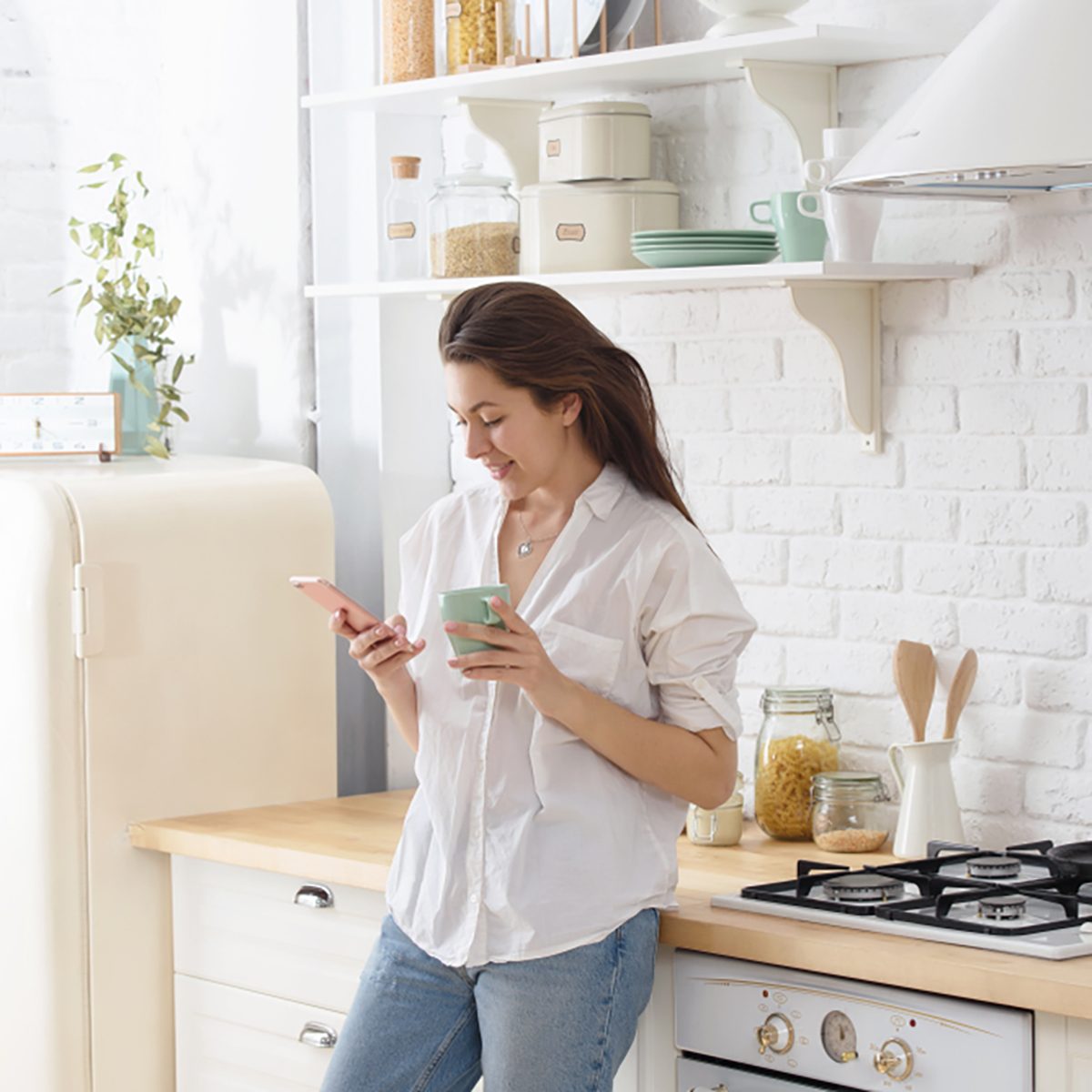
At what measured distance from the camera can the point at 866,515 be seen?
3.04 metres

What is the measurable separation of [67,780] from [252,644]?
1.37 feet

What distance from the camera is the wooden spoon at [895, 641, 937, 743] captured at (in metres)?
2.92

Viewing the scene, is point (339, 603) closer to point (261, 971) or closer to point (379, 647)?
point (379, 647)

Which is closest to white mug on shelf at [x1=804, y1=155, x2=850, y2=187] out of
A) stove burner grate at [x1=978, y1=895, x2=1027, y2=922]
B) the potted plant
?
stove burner grate at [x1=978, y1=895, x2=1027, y2=922]

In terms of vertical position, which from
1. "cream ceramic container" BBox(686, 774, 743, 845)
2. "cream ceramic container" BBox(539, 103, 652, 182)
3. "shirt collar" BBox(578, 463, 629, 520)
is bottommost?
"cream ceramic container" BBox(686, 774, 743, 845)

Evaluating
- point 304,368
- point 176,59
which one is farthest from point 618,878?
point 176,59

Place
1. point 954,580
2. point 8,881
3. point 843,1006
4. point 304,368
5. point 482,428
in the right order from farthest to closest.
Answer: point 304,368, point 8,881, point 954,580, point 482,428, point 843,1006

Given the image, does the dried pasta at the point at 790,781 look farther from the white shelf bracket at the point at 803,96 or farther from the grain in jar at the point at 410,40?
the grain in jar at the point at 410,40

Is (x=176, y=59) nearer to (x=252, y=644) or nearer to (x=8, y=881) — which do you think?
(x=252, y=644)

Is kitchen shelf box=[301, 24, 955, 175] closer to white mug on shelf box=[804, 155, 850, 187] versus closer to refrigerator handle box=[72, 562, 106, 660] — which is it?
white mug on shelf box=[804, 155, 850, 187]

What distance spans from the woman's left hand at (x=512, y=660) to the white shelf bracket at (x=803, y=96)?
103 centimetres

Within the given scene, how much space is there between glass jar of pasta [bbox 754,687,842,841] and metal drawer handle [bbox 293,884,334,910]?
681 millimetres

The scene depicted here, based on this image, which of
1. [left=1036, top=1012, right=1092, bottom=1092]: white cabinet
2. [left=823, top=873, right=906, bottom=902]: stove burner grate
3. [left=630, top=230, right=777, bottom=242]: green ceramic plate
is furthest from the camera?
[left=630, top=230, right=777, bottom=242]: green ceramic plate

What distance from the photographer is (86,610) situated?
3.09 metres
